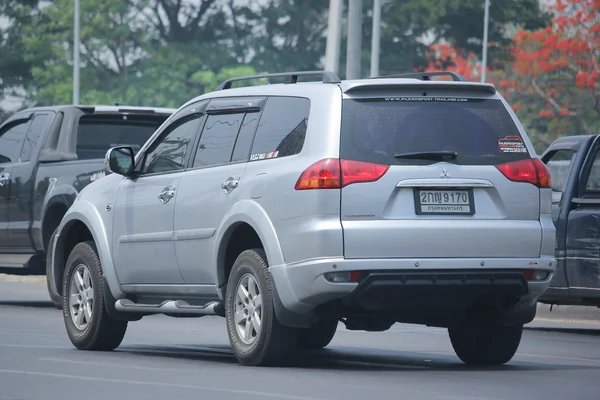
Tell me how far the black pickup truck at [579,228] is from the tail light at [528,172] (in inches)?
161

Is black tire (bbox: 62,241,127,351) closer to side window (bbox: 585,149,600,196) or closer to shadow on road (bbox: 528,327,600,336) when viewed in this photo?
side window (bbox: 585,149,600,196)

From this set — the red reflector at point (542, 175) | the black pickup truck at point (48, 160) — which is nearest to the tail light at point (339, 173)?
the red reflector at point (542, 175)

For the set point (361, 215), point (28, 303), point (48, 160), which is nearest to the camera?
point (361, 215)

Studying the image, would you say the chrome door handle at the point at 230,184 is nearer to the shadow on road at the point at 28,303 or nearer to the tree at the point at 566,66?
the shadow on road at the point at 28,303

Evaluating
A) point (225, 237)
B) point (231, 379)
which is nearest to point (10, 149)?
point (225, 237)

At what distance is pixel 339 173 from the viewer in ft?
30.6

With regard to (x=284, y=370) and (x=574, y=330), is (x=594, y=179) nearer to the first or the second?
(x=574, y=330)

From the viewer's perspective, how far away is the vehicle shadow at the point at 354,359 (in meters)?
10.2

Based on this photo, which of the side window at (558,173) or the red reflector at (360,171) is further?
the side window at (558,173)

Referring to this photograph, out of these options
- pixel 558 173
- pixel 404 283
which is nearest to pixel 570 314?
pixel 558 173

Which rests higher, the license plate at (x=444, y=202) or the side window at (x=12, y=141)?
the license plate at (x=444, y=202)

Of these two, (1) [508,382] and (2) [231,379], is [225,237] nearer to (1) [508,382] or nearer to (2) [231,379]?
(2) [231,379]

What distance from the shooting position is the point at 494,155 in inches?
384

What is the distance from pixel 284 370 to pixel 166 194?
1.80 metres
